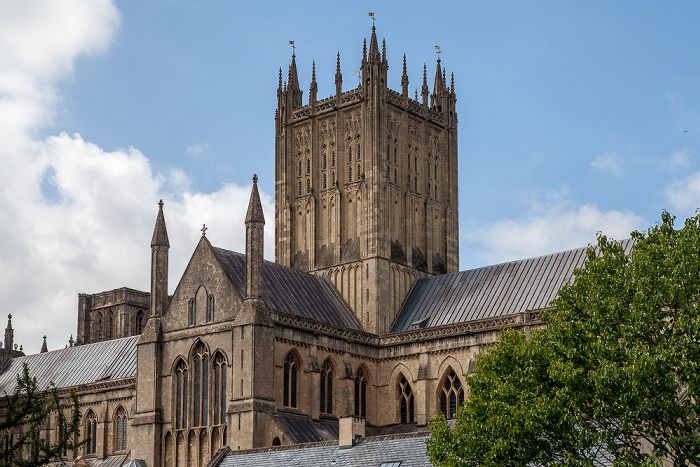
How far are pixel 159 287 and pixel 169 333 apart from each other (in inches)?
122

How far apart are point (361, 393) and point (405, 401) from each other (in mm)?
2773

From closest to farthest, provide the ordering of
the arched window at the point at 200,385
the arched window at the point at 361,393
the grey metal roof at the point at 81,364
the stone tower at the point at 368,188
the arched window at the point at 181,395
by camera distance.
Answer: the arched window at the point at 200,385, the arched window at the point at 181,395, the arched window at the point at 361,393, the stone tower at the point at 368,188, the grey metal roof at the point at 81,364

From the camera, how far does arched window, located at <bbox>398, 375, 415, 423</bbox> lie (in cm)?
7669

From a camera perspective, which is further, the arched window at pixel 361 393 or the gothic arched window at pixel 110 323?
the gothic arched window at pixel 110 323

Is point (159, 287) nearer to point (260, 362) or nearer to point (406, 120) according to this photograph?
point (260, 362)

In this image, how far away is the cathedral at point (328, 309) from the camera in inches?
2805

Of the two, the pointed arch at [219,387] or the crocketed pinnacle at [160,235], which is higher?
the crocketed pinnacle at [160,235]

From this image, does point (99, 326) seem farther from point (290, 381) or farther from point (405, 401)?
point (290, 381)

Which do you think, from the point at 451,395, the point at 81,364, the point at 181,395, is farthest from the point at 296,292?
the point at 81,364

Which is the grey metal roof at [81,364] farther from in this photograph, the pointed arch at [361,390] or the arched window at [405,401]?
the arched window at [405,401]

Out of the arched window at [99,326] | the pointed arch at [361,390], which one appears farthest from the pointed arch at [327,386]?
the arched window at [99,326]

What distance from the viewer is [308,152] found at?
285ft

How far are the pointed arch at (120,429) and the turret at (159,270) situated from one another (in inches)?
590

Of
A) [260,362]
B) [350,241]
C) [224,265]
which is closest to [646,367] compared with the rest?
[260,362]
